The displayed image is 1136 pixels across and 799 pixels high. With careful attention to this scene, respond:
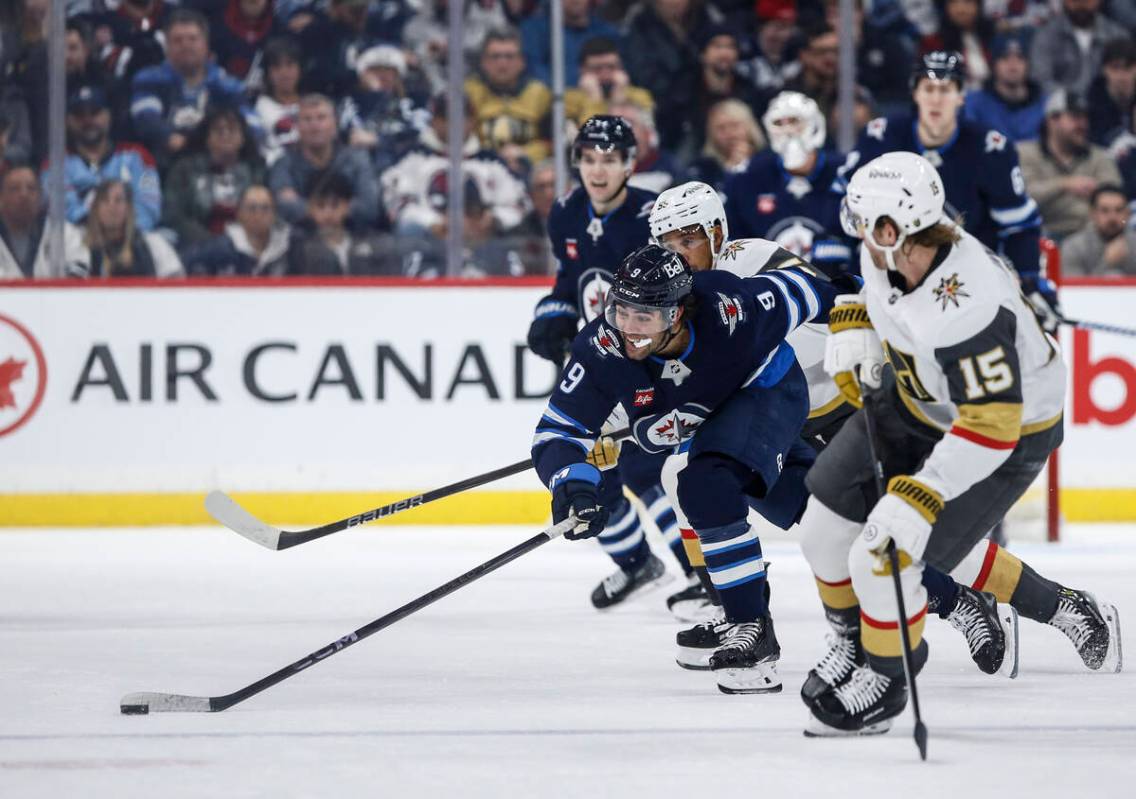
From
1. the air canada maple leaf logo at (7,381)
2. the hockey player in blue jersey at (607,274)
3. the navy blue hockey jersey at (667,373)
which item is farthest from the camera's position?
the air canada maple leaf logo at (7,381)

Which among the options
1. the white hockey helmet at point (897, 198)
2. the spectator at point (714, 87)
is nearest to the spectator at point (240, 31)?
the spectator at point (714, 87)

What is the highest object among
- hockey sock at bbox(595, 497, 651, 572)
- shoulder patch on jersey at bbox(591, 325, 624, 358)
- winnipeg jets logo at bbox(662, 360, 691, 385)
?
shoulder patch on jersey at bbox(591, 325, 624, 358)

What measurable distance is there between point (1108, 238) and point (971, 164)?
64.4 inches

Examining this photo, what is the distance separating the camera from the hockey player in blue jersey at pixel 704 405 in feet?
12.5

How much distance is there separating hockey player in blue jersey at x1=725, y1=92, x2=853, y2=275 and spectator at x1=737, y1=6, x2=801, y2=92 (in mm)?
1037

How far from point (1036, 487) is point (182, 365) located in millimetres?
3126

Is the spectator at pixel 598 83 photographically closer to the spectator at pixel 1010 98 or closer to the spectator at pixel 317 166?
the spectator at pixel 317 166

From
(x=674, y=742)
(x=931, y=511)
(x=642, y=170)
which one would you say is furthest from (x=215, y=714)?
(x=642, y=170)

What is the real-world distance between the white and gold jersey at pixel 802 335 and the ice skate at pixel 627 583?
92 centimetres

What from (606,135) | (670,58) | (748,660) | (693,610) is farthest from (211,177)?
(748,660)

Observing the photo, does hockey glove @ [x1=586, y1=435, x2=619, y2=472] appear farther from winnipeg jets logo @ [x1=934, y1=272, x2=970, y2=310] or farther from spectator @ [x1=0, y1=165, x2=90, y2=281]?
spectator @ [x1=0, y1=165, x2=90, y2=281]

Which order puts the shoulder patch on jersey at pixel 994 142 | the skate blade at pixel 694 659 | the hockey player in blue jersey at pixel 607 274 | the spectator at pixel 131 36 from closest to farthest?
the skate blade at pixel 694 659 → the hockey player in blue jersey at pixel 607 274 → the shoulder patch on jersey at pixel 994 142 → the spectator at pixel 131 36

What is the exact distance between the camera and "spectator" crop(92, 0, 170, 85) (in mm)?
7324

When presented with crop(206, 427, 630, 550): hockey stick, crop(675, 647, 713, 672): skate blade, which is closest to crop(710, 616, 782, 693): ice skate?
crop(675, 647, 713, 672): skate blade
